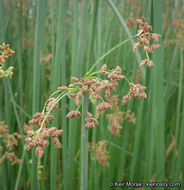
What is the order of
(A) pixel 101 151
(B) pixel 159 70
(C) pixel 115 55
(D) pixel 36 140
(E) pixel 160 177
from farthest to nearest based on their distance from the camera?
(C) pixel 115 55
(A) pixel 101 151
(E) pixel 160 177
(B) pixel 159 70
(D) pixel 36 140

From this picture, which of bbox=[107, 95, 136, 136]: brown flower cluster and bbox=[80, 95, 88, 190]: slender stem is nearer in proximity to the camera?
bbox=[80, 95, 88, 190]: slender stem

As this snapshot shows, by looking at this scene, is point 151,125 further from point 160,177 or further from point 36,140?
point 36,140

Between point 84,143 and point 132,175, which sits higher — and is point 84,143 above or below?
above

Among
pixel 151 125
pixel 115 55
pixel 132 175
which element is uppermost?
pixel 115 55

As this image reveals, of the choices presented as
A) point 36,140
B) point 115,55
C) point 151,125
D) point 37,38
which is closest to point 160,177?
point 151,125

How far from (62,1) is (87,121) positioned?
20.0 inches

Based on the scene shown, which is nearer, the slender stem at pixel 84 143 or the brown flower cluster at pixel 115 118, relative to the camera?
the slender stem at pixel 84 143

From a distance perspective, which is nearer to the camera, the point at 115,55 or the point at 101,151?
the point at 101,151

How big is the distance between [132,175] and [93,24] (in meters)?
0.87

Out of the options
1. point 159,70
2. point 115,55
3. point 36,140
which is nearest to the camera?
point 36,140

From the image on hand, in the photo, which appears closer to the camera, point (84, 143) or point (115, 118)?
point (84, 143)

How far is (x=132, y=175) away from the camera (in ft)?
4.18

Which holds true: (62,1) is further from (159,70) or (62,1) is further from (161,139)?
(161,139)

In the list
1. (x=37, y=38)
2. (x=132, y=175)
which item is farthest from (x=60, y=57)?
(x=132, y=175)
